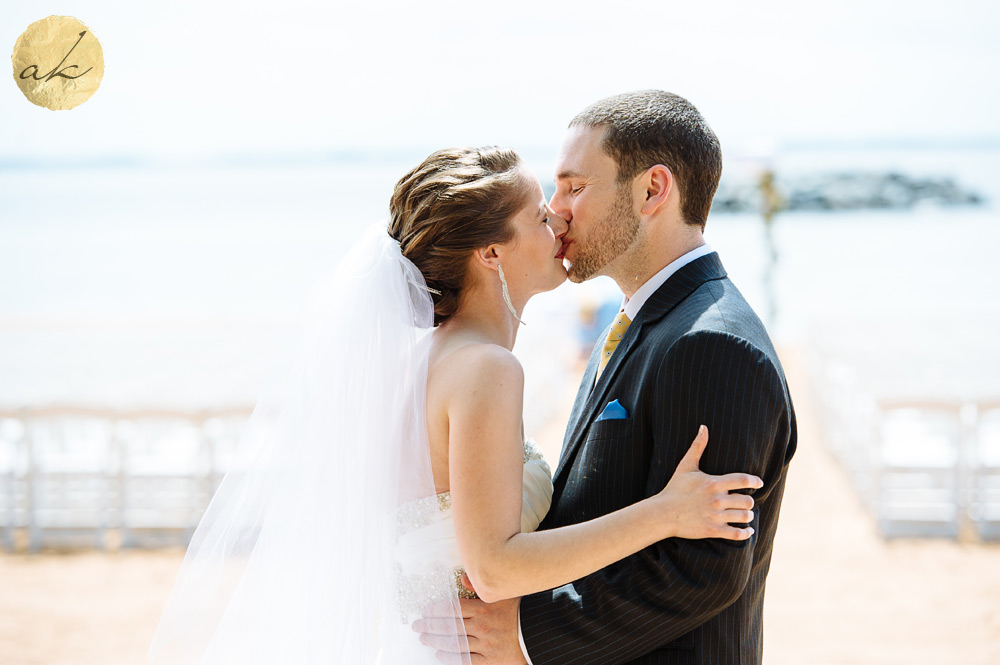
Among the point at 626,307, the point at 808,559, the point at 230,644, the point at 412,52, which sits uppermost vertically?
the point at 412,52

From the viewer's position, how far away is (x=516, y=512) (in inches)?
79.7

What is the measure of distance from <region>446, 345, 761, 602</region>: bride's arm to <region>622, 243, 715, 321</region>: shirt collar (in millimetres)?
512

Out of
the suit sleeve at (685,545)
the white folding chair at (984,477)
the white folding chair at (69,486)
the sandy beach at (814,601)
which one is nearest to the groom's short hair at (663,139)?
the suit sleeve at (685,545)

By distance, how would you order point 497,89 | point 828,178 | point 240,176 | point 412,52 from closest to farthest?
1. point 412,52
2. point 497,89
3. point 828,178
4. point 240,176

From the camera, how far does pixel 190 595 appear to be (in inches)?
93.2

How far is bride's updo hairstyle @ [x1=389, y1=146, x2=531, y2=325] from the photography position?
7.36 feet

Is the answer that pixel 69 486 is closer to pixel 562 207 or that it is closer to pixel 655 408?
pixel 562 207

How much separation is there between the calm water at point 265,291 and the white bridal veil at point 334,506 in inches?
10.2

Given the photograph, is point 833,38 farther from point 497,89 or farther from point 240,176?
point 240,176

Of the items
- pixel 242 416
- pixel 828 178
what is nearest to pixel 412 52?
pixel 242 416

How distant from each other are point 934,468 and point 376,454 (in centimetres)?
756

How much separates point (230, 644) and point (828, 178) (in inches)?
3101

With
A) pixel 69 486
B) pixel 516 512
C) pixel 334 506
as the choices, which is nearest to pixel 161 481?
pixel 69 486

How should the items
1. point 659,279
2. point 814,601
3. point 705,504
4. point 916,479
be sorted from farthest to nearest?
point 916,479
point 814,601
point 659,279
point 705,504
